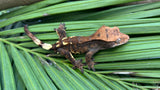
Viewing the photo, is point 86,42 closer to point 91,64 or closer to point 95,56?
point 95,56

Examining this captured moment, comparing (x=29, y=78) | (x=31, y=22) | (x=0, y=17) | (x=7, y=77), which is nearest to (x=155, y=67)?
(x=29, y=78)

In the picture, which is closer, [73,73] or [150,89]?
[150,89]

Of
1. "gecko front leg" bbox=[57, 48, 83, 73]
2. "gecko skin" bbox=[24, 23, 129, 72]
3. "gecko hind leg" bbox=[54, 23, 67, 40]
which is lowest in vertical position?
"gecko front leg" bbox=[57, 48, 83, 73]

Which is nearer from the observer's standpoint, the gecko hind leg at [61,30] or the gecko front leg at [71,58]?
the gecko front leg at [71,58]

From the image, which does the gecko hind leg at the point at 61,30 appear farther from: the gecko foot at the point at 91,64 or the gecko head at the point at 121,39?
the gecko head at the point at 121,39

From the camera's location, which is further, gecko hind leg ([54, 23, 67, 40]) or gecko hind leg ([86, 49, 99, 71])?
gecko hind leg ([54, 23, 67, 40])

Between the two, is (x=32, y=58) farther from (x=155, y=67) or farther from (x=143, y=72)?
(x=155, y=67)

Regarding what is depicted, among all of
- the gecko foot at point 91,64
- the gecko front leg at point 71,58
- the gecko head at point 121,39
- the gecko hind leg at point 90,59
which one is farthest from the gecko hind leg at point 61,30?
the gecko head at point 121,39

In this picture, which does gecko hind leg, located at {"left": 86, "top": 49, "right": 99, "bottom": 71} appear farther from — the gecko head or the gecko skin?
the gecko head

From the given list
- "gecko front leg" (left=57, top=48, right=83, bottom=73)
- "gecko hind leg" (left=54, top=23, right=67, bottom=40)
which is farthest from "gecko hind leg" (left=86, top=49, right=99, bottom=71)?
"gecko hind leg" (left=54, top=23, right=67, bottom=40)
